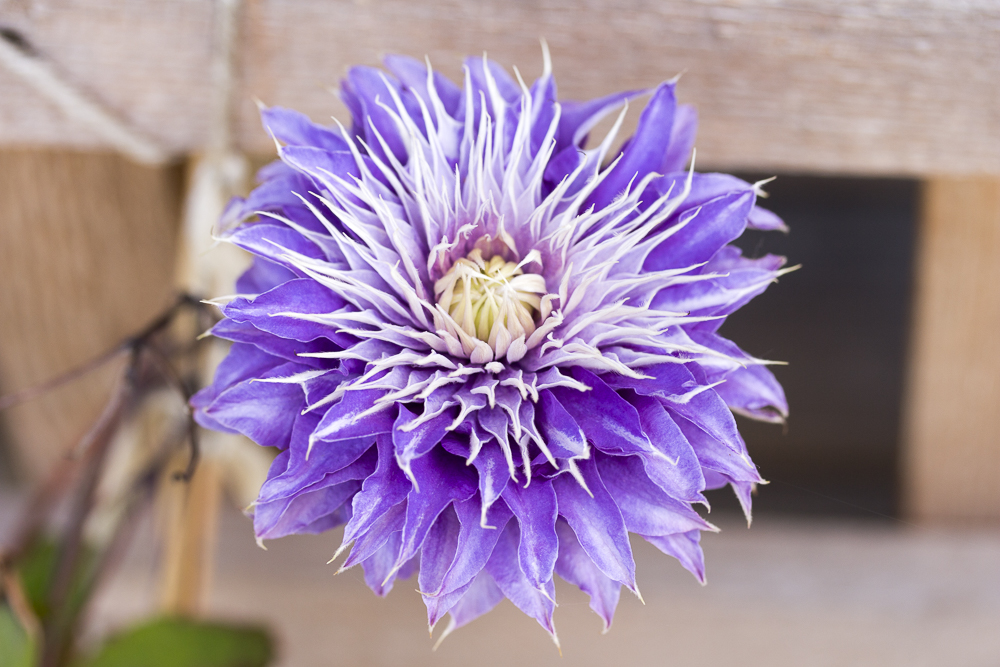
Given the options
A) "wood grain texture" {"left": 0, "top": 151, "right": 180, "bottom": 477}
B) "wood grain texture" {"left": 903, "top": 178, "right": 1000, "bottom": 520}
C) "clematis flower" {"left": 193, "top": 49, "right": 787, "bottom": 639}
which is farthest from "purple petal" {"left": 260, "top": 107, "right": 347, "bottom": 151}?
"wood grain texture" {"left": 903, "top": 178, "right": 1000, "bottom": 520}

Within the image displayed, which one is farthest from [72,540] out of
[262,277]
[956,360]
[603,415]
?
[956,360]

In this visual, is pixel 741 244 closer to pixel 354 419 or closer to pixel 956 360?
pixel 354 419

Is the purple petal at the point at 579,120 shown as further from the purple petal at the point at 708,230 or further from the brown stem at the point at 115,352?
the brown stem at the point at 115,352

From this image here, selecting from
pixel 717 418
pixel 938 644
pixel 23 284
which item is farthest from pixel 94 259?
pixel 938 644

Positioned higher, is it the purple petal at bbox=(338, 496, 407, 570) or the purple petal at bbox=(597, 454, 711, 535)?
the purple petal at bbox=(597, 454, 711, 535)

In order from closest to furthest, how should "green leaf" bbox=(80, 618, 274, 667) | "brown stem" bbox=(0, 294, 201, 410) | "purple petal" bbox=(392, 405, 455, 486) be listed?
1. "purple petal" bbox=(392, 405, 455, 486)
2. "brown stem" bbox=(0, 294, 201, 410)
3. "green leaf" bbox=(80, 618, 274, 667)

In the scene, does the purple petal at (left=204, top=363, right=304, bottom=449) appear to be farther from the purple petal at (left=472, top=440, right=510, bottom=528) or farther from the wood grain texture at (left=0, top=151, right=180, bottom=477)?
the wood grain texture at (left=0, top=151, right=180, bottom=477)

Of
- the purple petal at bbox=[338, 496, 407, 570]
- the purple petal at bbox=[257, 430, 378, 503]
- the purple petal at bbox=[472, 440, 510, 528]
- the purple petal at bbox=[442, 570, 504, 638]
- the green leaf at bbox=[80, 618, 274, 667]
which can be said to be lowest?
the green leaf at bbox=[80, 618, 274, 667]

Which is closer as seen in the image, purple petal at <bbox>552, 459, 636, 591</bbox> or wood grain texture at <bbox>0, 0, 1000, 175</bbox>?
purple petal at <bbox>552, 459, 636, 591</bbox>
